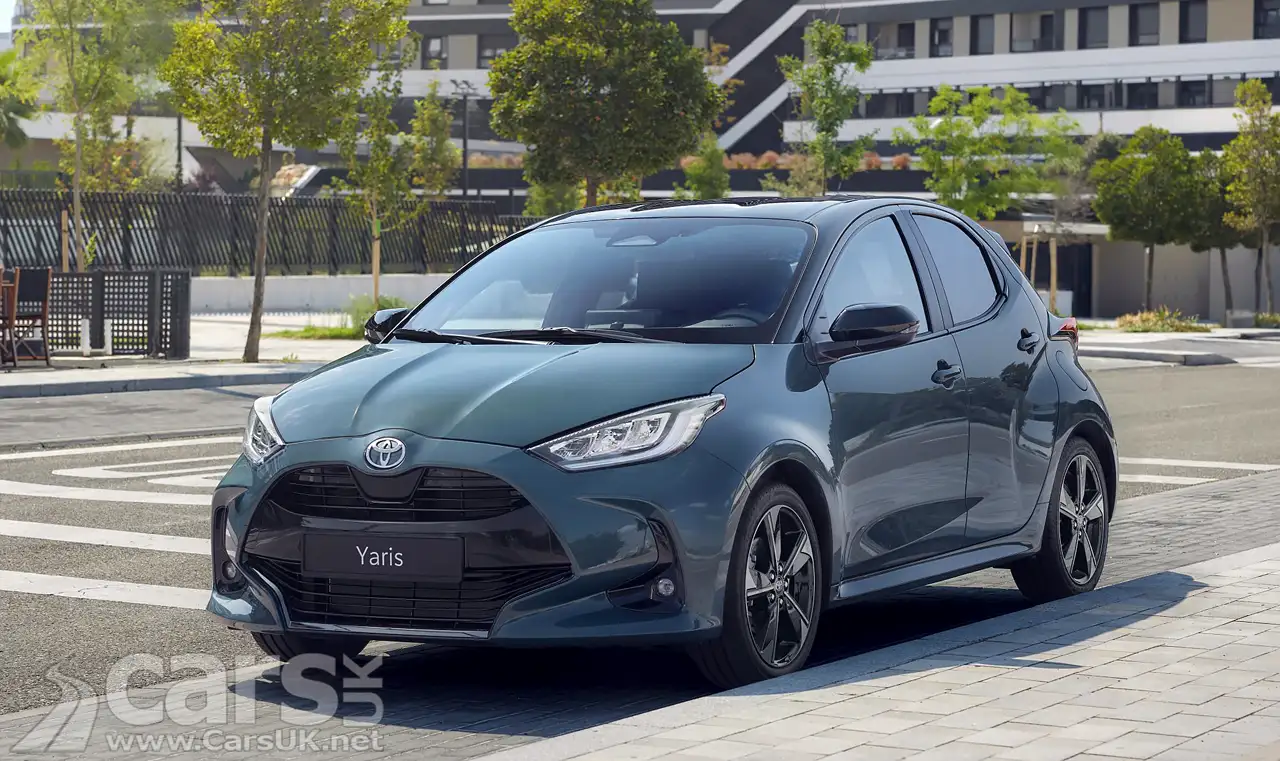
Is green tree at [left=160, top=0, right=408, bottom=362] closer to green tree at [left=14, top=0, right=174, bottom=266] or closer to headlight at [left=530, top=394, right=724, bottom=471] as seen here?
green tree at [left=14, top=0, right=174, bottom=266]

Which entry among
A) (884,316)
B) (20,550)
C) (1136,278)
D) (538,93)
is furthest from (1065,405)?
(1136,278)

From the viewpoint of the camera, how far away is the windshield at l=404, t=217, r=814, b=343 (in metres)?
6.74

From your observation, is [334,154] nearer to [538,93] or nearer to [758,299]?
[538,93]

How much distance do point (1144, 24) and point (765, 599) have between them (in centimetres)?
7922

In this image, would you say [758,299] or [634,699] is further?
[758,299]

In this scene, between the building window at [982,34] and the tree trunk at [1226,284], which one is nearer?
the tree trunk at [1226,284]

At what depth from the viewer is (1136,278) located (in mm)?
59188

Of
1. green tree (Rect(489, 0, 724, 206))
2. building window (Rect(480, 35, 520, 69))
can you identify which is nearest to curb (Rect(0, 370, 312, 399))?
green tree (Rect(489, 0, 724, 206))

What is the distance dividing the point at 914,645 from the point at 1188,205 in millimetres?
48445

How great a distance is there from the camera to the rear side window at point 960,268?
768cm

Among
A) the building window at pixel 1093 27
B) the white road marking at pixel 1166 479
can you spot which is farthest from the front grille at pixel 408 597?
the building window at pixel 1093 27

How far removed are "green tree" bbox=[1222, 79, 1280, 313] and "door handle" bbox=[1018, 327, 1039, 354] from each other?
156 ft

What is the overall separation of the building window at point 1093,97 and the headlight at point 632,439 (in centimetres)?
7931

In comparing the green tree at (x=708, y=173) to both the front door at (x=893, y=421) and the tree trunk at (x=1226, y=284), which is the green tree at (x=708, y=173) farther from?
the front door at (x=893, y=421)
